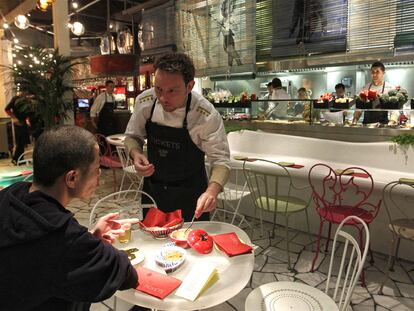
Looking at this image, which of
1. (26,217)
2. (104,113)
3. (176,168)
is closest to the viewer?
(26,217)

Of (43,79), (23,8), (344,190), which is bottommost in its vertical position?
(344,190)

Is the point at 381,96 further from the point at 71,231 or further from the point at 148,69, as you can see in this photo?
the point at 148,69

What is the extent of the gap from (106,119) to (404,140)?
6.11 meters

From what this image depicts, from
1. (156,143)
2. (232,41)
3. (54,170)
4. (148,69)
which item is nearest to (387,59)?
(232,41)

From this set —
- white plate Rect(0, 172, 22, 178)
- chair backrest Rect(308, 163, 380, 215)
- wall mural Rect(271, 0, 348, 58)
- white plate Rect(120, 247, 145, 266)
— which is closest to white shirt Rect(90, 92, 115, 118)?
wall mural Rect(271, 0, 348, 58)

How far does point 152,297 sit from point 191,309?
0.51 feet

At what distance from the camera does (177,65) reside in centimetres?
195

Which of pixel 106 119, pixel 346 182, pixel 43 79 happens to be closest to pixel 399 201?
pixel 346 182

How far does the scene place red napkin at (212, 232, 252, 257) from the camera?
169 centimetres

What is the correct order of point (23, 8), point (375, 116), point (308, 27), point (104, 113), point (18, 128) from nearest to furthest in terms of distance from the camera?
1. point (375, 116)
2. point (308, 27)
3. point (104, 113)
4. point (18, 128)
5. point (23, 8)

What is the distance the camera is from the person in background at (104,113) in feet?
26.2

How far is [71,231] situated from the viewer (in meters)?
1.05

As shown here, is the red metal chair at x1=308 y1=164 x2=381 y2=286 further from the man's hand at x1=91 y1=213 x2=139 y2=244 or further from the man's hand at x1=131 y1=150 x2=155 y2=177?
the man's hand at x1=91 y1=213 x2=139 y2=244

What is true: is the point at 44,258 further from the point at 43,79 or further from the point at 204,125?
the point at 43,79
